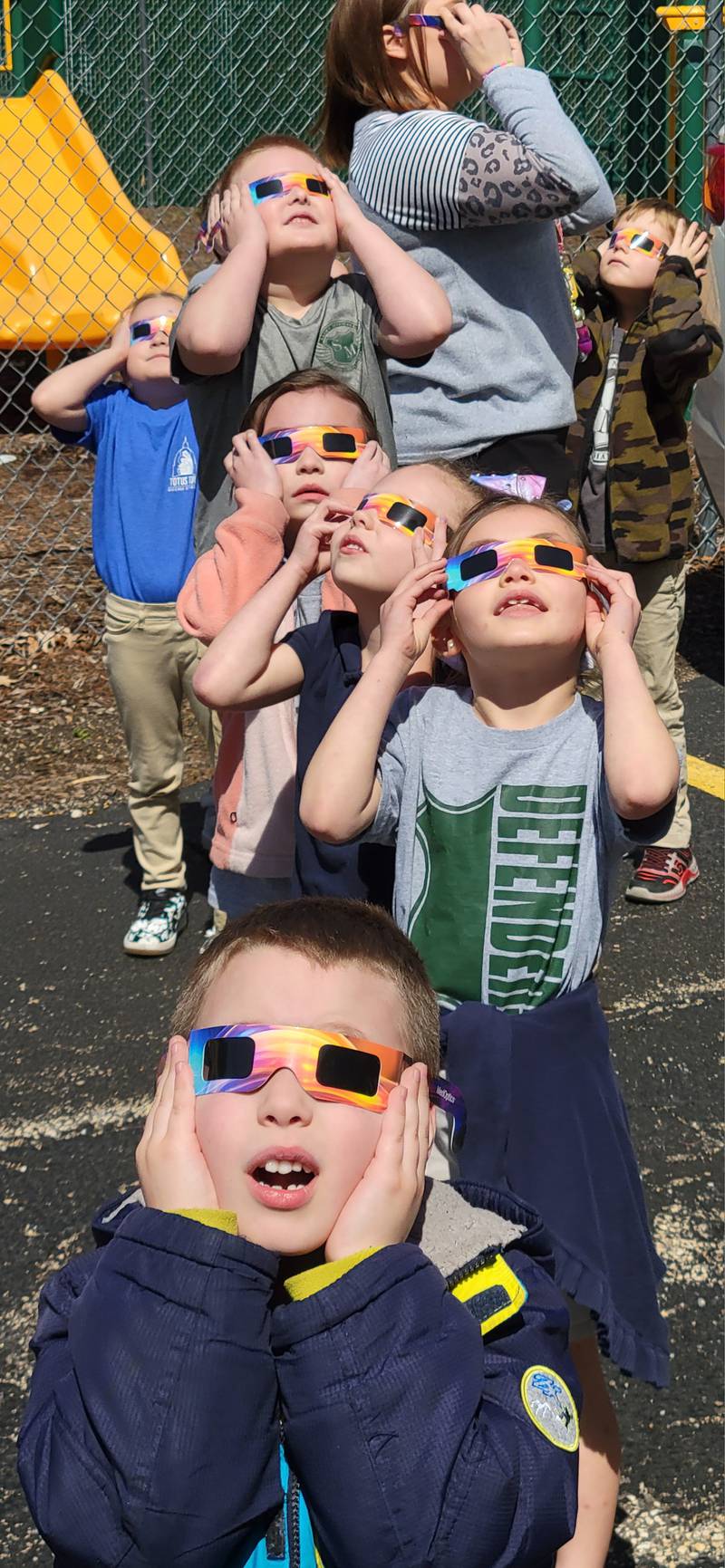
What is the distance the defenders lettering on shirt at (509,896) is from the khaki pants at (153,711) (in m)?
2.15

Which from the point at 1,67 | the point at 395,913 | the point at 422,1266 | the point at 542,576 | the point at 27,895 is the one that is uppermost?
the point at 542,576

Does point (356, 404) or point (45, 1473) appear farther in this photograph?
point (356, 404)

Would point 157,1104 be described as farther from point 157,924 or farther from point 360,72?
point 157,924

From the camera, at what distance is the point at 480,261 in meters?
3.21

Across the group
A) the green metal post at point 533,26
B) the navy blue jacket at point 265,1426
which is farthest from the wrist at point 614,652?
the green metal post at point 533,26

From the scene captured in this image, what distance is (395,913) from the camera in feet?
7.01

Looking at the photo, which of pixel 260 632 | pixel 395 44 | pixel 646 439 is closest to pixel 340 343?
pixel 395 44

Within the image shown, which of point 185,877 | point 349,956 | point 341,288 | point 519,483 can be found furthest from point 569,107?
point 349,956

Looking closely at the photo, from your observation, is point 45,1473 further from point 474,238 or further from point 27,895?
point 27,895

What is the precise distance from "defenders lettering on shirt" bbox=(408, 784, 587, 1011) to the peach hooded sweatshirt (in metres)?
0.80

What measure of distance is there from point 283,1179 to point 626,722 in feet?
2.63

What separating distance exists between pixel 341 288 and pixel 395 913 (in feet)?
4.79

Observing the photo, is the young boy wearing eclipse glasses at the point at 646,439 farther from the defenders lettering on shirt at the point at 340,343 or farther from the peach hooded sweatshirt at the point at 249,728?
the peach hooded sweatshirt at the point at 249,728

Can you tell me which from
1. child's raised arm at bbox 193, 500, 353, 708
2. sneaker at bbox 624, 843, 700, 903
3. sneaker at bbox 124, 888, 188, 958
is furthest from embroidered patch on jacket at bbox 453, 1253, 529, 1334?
sneaker at bbox 624, 843, 700, 903
